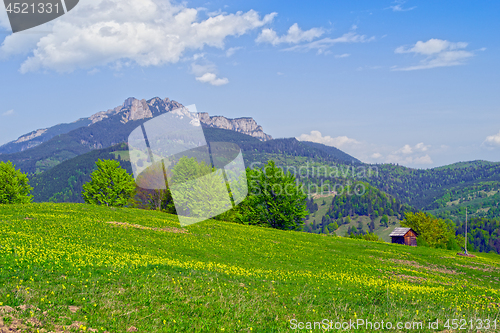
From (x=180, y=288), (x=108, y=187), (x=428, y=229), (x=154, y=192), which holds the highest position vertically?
(x=108, y=187)

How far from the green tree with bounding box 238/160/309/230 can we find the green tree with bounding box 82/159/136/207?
28162 mm

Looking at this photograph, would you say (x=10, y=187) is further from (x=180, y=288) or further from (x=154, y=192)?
(x=180, y=288)

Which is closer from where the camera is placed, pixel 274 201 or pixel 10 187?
pixel 10 187

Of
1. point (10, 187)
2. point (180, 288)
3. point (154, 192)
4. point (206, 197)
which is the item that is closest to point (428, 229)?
point (206, 197)

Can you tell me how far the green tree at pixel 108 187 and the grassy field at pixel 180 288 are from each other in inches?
1616

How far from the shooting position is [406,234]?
94.9 meters

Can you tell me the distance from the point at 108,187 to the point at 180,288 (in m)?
66.7

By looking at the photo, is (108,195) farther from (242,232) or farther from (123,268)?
(123,268)

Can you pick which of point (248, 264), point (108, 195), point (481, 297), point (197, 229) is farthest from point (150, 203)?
point (481, 297)

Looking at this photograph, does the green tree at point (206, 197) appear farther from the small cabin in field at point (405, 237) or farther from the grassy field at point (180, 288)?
the small cabin in field at point (405, 237)

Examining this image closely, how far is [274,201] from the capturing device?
70.8 metres

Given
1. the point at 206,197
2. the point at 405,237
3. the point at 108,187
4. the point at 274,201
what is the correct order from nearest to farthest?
the point at 206,197, the point at 274,201, the point at 108,187, the point at 405,237

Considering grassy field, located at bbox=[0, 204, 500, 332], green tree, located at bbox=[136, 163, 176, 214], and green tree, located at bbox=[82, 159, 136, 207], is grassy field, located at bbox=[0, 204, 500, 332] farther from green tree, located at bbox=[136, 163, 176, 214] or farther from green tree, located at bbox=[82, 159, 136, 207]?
green tree, located at bbox=[82, 159, 136, 207]

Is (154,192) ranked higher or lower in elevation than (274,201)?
higher
